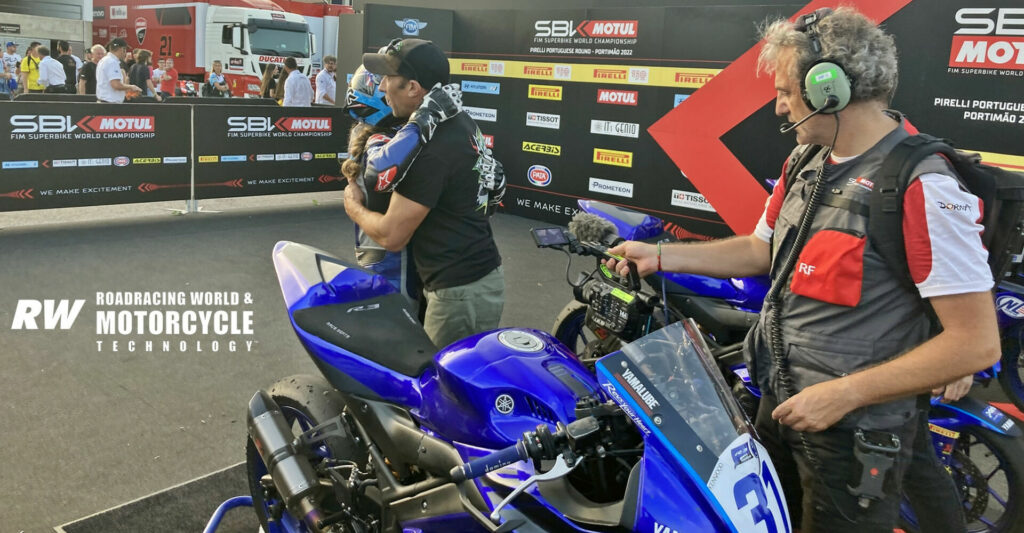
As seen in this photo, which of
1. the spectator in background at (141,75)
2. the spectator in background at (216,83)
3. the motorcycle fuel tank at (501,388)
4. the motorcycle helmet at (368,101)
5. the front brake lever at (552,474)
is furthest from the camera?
the spectator in background at (216,83)

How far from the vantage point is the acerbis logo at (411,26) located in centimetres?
1086

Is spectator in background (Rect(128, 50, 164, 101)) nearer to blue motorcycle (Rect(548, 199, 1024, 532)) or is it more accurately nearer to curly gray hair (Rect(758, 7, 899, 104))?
blue motorcycle (Rect(548, 199, 1024, 532))

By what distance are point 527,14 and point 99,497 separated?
805cm

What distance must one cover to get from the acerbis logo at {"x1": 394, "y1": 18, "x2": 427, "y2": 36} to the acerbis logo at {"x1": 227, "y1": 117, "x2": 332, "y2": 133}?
1.62 m

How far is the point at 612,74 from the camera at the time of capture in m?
9.50

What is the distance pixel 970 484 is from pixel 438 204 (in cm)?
247

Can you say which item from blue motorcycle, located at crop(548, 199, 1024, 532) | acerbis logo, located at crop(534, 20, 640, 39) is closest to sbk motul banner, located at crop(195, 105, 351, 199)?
acerbis logo, located at crop(534, 20, 640, 39)

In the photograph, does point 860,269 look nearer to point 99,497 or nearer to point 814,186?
point 814,186

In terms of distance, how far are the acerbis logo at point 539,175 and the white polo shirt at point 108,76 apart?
18.3 ft

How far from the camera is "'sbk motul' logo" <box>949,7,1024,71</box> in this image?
640 centimetres

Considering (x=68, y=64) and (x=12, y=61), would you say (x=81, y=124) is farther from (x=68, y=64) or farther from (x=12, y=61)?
(x=12, y=61)

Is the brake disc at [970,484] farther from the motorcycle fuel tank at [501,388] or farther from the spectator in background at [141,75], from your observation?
the spectator in background at [141,75]

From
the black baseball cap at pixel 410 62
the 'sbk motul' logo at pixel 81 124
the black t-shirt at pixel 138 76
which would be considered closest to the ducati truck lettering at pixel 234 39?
the black t-shirt at pixel 138 76

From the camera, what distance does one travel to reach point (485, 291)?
324 cm
